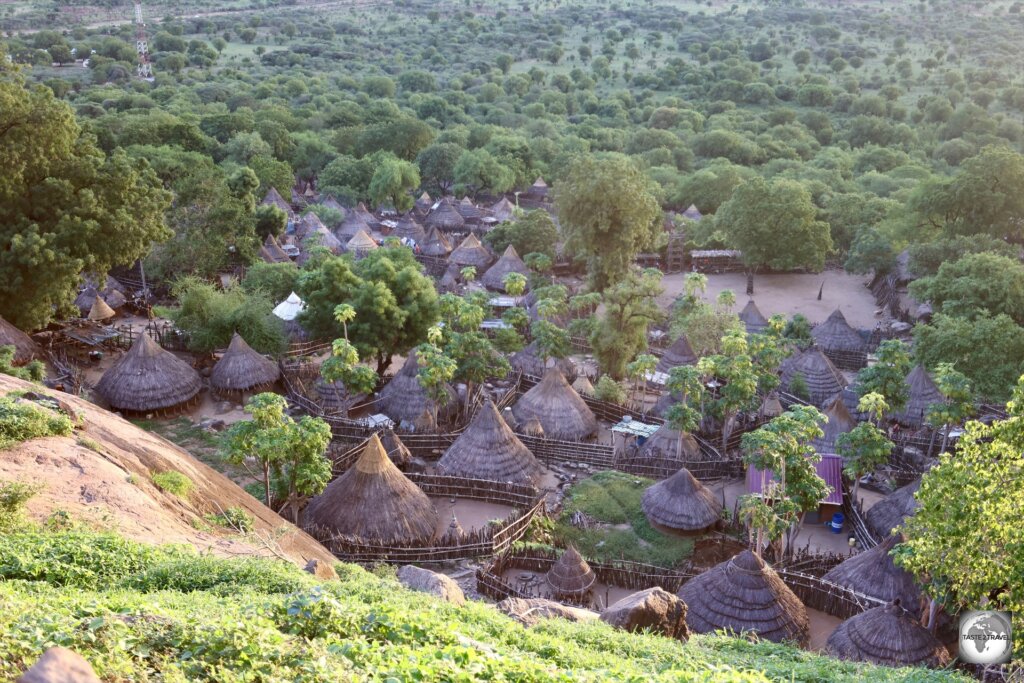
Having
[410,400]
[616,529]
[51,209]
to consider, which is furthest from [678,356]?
[51,209]

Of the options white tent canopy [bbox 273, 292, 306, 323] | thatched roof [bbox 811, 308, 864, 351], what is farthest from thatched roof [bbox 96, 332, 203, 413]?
thatched roof [bbox 811, 308, 864, 351]

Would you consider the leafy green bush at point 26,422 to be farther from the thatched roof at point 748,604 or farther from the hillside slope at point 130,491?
the thatched roof at point 748,604

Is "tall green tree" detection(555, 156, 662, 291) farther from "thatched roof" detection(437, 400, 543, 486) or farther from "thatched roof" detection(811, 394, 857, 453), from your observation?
"thatched roof" detection(437, 400, 543, 486)

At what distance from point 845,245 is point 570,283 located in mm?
15062

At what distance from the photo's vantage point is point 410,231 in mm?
46344

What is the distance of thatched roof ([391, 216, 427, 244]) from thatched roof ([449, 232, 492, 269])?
3.83 meters

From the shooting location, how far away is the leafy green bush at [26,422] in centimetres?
1570

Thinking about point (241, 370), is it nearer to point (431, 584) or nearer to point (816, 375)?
point (431, 584)

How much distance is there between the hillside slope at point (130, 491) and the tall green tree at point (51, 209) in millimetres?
8099

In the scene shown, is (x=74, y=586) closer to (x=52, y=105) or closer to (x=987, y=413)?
(x=52, y=105)

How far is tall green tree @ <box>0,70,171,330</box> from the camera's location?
25812 millimetres

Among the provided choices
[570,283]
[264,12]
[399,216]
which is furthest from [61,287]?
[264,12]

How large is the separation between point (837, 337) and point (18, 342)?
28.9m

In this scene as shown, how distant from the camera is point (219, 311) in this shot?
3002 cm
